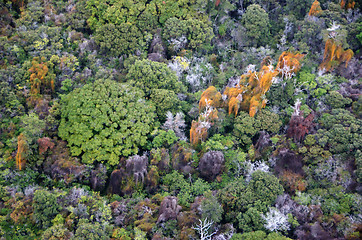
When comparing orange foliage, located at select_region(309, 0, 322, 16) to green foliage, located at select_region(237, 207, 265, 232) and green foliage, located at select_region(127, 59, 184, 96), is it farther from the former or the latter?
green foliage, located at select_region(237, 207, 265, 232)

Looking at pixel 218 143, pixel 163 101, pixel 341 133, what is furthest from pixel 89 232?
pixel 341 133

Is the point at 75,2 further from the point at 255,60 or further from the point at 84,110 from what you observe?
the point at 255,60

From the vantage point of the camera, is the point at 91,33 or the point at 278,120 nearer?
the point at 278,120

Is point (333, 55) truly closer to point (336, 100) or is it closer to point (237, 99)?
point (336, 100)

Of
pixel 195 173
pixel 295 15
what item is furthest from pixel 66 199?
pixel 295 15

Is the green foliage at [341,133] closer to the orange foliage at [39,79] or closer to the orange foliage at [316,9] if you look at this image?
the orange foliage at [316,9]

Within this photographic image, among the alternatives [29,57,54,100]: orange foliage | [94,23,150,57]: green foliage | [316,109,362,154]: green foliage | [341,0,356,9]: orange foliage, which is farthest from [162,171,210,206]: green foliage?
[341,0,356,9]: orange foliage

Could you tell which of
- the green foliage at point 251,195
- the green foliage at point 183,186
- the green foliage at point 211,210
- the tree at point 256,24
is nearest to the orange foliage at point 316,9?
the tree at point 256,24
